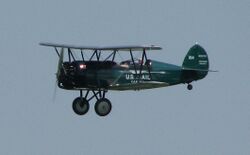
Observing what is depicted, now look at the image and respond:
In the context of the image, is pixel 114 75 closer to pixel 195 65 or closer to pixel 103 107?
pixel 103 107

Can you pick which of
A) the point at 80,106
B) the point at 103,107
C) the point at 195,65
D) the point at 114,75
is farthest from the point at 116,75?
the point at 195,65

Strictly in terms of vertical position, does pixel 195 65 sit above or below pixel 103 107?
above

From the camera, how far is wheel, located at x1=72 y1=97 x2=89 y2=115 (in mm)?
39125

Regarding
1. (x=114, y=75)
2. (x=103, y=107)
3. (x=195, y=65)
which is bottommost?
(x=103, y=107)

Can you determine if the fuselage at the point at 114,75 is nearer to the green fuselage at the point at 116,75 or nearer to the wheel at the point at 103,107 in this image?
the green fuselage at the point at 116,75

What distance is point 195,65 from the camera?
4306 cm

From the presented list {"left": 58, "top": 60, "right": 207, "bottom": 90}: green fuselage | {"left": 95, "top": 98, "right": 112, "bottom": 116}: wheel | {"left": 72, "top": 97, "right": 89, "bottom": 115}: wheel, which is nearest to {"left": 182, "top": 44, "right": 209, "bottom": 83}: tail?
{"left": 58, "top": 60, "right": 207, "bottom": 90}: green fuselage

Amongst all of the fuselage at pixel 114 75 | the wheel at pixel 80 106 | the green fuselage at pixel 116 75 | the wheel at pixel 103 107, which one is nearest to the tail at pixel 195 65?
the green fuselage at pixel 116 75

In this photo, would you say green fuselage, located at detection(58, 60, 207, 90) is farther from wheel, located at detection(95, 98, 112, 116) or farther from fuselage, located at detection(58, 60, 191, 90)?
wheel, located at detection(95, 98, 112, 116)

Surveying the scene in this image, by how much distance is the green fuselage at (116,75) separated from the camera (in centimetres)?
3806

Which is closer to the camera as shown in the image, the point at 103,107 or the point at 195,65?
the point at 103,107

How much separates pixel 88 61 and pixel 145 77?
249 cm

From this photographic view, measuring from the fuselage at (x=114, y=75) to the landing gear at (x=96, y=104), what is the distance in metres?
0.53

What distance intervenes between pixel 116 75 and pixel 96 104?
1.32 m
